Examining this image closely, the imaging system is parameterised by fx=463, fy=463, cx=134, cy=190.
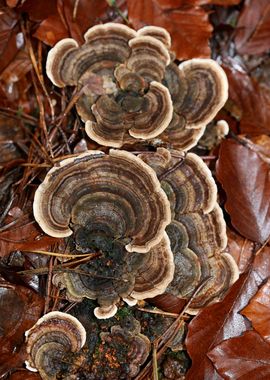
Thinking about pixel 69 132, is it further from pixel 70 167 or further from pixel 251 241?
pixel 251 241

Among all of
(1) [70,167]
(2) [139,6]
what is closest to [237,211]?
(1) [70,167]

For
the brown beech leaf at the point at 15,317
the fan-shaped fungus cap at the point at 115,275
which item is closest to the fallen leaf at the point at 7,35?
the fan-shaped fungus cap at the point at 115,275

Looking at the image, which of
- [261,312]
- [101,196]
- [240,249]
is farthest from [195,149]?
[261,312]

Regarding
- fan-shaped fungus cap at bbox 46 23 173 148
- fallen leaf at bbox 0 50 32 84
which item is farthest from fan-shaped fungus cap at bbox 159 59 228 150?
fallen leaf at bbox 0 50 32 84

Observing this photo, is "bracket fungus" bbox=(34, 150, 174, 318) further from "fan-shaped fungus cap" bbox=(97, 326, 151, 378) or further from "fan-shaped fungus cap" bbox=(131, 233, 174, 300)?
"fan-shaped fungus cap" bbox=(97, 326, 151, 378)

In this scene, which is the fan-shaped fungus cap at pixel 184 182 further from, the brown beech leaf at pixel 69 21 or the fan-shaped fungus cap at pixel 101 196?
the brown beech leaf at pixel 69 21

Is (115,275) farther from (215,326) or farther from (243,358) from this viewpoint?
(243,358)
